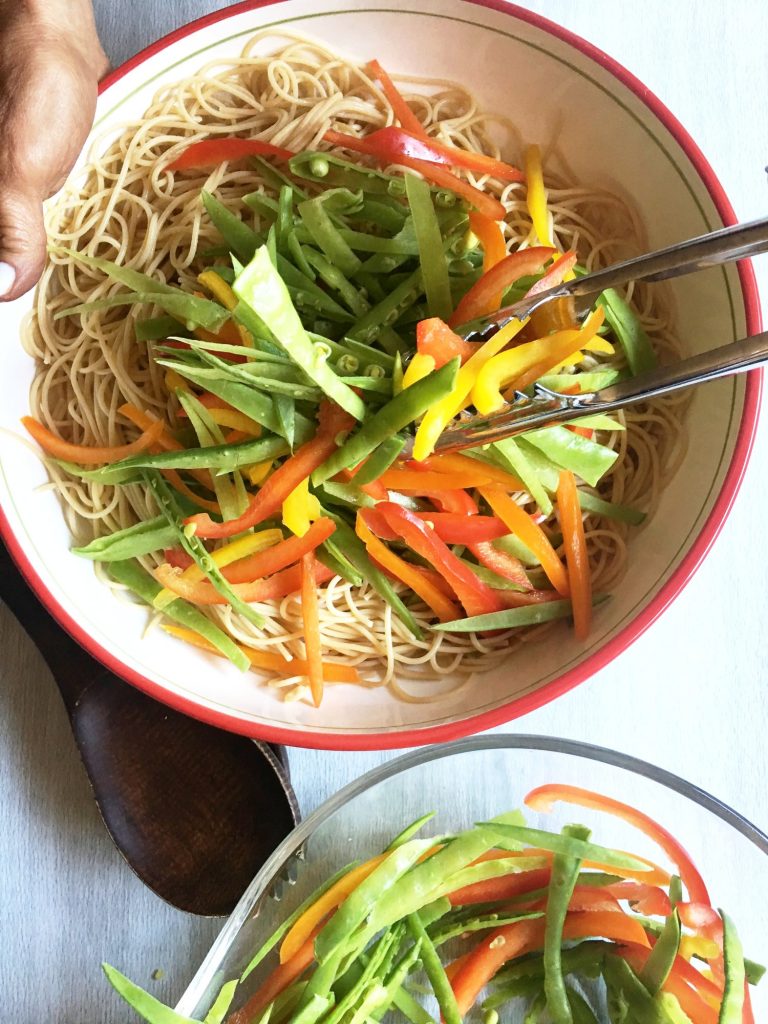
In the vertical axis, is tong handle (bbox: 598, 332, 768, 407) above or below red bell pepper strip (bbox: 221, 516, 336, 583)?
above

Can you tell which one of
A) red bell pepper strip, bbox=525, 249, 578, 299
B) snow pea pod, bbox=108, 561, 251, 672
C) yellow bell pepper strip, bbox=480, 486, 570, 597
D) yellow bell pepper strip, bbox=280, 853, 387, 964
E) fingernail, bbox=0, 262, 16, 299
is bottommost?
yellow bell pepper strip, bbox=280, 853, 387, 964

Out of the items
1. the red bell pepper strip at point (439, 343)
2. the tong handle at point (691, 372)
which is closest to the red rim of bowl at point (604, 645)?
the tong handle at point (691, 372)

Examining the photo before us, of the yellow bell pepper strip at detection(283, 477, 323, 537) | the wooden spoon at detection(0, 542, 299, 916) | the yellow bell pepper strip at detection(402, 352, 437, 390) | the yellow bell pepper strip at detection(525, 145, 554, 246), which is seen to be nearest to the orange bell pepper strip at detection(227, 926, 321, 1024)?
the wooden spoon at detection(0, 542, 299, 916)

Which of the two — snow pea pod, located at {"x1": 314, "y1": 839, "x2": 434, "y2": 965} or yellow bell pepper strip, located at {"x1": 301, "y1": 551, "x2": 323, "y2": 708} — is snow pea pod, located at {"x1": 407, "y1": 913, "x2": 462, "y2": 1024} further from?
yellow bell pepper strip, located at {"x1": 301, "y1": 551, "x2": 323, "y2": 708}

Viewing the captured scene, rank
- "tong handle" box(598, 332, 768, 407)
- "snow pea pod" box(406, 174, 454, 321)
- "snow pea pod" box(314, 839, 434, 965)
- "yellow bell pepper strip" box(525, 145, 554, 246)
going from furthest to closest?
1. "yellow bell pepper strip" box(525, 145, 554, 246)
2. "snow pea pod" box(406, 174, 454, 321)
3. "snow pea pod" box(314, 839, 434, 965)
4. "tong handle" box(598, 332, 768, 407)

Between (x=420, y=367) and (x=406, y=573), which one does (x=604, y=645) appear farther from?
(x=420, y=367)

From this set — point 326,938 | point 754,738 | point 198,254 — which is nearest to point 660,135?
point 198,254

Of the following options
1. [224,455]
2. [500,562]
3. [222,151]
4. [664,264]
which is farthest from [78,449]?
[664,264]

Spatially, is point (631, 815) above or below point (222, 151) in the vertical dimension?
below
